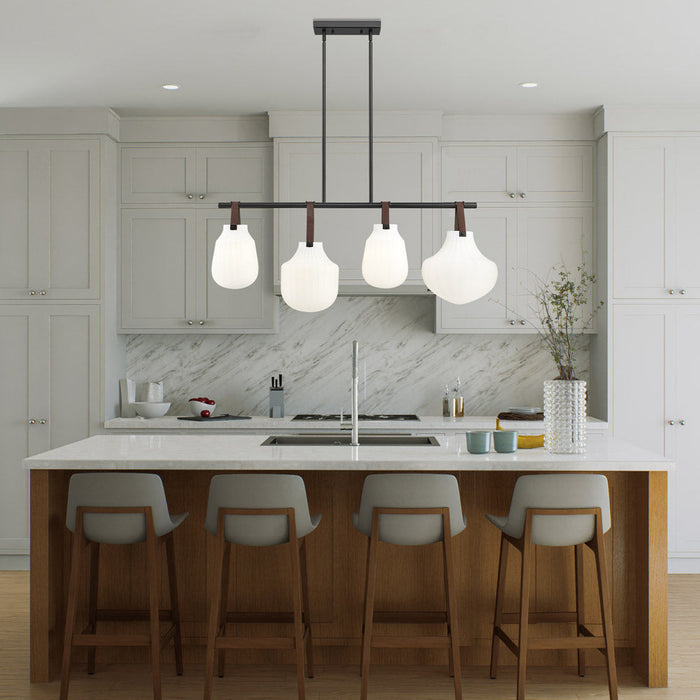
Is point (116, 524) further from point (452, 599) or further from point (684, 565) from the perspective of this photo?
point (684, 565)

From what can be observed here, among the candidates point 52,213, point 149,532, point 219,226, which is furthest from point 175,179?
point 149,532

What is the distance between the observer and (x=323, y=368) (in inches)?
203

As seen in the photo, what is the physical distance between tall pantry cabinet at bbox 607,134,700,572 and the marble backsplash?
0.73 meters

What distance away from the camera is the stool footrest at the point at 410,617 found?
3100mm

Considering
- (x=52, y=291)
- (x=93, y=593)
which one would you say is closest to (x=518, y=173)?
(x=52, y=291)

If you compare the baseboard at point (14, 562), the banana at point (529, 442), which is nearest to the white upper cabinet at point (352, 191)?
the banana at point (529, 442)

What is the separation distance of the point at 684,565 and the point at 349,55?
363 cm

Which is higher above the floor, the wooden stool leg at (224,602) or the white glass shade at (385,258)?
the white glass shade at (385,258)

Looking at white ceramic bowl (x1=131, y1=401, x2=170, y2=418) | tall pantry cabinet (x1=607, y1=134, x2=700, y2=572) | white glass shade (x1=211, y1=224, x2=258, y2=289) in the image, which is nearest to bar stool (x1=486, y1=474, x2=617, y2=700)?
white glass shade (x1=211, y1=224, x2=258, y2=289)

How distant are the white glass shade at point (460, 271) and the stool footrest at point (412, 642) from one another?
4.19ft

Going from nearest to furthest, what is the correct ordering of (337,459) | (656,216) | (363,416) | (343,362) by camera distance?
(337,459) → (656,216) → (363,416) → (343,362)

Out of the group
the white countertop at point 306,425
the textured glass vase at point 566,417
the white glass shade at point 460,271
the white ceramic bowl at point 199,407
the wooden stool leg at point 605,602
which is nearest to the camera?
the white glass shade at point 460,271

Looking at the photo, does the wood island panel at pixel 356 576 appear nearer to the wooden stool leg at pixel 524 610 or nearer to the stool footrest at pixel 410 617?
the stool footrest at pixel 410 617

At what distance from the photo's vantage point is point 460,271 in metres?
2.64
